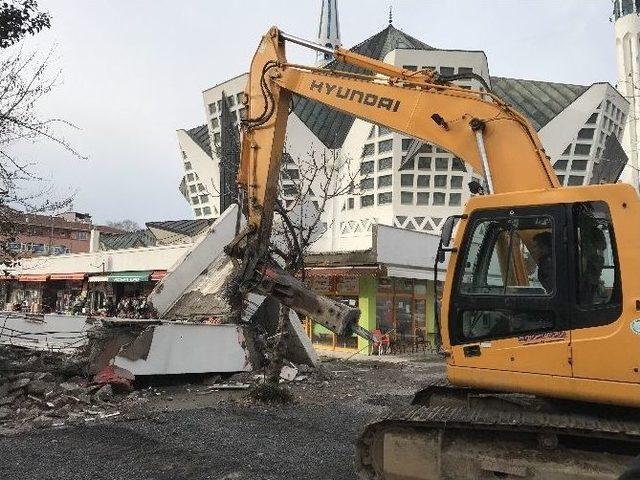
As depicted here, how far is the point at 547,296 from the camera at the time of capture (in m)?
4.46

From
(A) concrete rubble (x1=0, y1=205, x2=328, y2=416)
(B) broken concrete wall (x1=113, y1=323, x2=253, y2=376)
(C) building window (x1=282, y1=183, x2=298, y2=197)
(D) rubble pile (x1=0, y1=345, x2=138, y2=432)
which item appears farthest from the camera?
(C) building window (x1=282, y1=183, x2=298, y2=197)

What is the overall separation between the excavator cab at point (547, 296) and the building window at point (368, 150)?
3296 centimetres

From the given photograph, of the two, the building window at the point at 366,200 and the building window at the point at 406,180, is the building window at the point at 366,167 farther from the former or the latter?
the building window at the point at 406,180

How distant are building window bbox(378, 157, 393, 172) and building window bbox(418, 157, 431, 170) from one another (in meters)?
1.87

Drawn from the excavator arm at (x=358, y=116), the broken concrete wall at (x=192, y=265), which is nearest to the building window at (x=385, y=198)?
the broken concrete wall at (x=192, y=265)

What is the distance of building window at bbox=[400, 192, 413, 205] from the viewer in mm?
36469

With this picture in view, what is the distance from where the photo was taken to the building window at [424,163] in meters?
36.0

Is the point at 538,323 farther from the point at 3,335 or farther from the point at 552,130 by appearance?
the point at 552,130

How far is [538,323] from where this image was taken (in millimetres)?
4496

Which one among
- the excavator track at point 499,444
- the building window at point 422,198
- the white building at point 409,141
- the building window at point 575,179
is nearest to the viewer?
the excavator track at point 499,444

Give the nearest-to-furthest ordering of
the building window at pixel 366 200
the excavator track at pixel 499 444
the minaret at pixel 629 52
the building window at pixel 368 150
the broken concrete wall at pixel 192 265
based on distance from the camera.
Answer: the excavator track at pixel 499 444 → the broken concrete wall at pixel 192 265 → the building window at pixel 368 150 → the building window at pixel 366 200 → the minaret at pixel 629 52

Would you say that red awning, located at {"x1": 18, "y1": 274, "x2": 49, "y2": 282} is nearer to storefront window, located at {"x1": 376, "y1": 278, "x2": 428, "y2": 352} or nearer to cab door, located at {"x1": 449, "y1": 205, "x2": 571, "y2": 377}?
storefront window, located at {"x1": 376, "y1": 278, "x2": 428, "y2": 352}

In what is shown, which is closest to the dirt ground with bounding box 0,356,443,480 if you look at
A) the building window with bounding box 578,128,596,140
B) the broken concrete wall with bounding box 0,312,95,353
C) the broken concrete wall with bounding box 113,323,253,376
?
the broken concrete wall with bounding box 113,323,253,376

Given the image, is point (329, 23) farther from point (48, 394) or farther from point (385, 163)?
point (48, 394)
